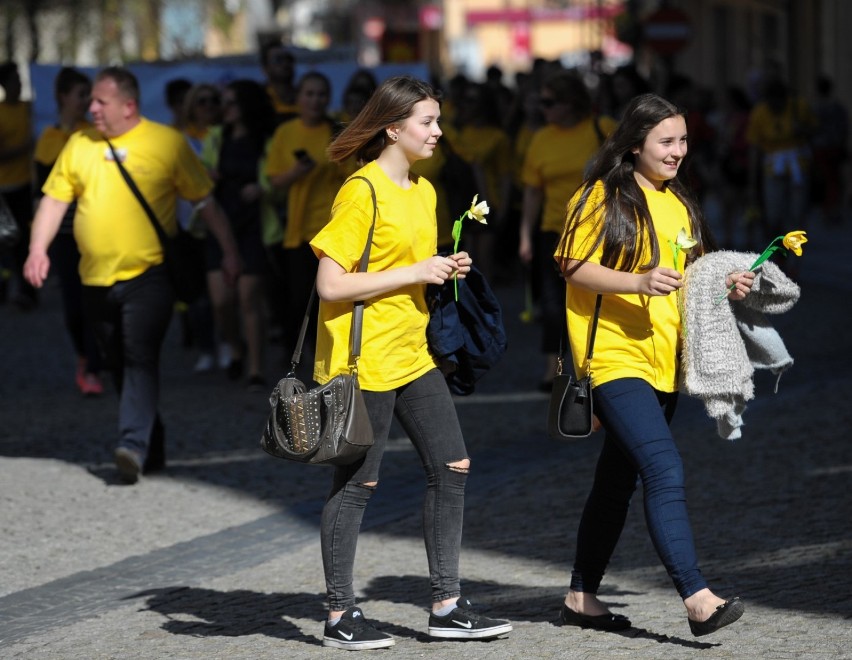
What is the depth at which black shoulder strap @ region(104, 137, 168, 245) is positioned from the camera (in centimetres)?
808

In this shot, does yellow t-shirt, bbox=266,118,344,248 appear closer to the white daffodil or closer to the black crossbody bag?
the black crossbody bag

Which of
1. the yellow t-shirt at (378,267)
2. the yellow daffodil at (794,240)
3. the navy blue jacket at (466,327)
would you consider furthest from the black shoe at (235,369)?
the yellow daffodil at (794,240)

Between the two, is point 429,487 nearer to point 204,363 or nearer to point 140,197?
point 140,197

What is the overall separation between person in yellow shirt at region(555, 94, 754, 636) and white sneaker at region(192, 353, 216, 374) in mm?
7038

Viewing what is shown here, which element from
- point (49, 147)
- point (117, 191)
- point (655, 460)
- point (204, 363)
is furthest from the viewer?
point (49, 147)

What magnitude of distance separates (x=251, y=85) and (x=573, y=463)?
12.9 ft

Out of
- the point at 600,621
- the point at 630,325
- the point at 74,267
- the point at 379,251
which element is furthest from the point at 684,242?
the point at 74,267

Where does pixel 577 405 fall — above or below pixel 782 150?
below

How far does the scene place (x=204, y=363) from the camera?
12.3m

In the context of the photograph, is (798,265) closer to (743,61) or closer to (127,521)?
(127,521)

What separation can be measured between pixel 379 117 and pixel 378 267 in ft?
1.48

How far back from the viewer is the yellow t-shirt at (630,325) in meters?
5.30

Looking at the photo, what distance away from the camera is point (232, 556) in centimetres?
693

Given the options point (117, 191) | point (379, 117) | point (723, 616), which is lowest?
point (723, 616)
